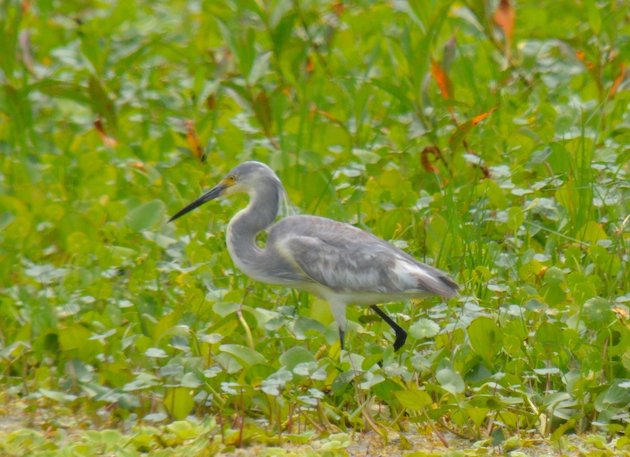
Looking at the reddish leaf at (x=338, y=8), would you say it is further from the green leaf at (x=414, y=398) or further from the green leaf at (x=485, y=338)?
the green leaf at (x=414, y=398)

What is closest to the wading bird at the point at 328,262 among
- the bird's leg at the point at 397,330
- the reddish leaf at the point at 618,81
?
the bird's leg at the point at 397,330

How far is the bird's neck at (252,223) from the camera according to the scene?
544cm

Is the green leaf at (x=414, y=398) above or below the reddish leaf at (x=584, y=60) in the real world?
below

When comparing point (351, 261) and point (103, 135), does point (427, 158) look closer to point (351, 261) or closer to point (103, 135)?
point (351, 261)

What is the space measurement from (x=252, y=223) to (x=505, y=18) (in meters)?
2.95

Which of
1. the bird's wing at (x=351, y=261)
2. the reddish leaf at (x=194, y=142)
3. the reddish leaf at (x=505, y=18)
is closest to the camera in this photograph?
the bird's wing at (x=351, y=261)

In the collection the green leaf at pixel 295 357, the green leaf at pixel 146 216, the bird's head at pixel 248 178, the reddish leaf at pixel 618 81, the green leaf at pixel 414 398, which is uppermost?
the bird's head at pixel 248 178

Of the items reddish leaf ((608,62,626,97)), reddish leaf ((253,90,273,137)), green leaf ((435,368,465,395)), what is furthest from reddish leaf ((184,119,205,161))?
green leaf ((435,368,465,395))

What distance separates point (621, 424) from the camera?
4566 mm

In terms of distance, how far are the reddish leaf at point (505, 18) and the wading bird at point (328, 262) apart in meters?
2.76

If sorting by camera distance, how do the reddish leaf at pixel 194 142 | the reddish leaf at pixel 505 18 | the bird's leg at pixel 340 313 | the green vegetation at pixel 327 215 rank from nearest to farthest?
the green vegetation at pixel 327 215 → the bird's leg at pixel 340 313 → the reddish leaf at pixel 194 142 → the reddish leaf at pixel 505 18

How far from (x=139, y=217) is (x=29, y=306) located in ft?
2.75

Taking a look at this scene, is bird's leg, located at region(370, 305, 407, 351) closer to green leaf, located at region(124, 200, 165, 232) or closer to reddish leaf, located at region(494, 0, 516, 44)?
green leaf, located at region(124, 200, 165, 232)

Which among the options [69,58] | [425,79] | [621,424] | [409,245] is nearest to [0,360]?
[409,245]
